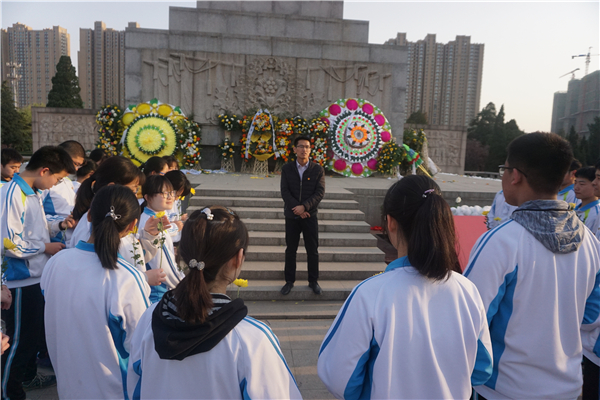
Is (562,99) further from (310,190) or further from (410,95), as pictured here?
(310,190)

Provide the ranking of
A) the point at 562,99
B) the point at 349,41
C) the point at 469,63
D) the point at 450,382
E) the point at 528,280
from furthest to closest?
the point at 469,63
the point at 562,99
the point at 349,41
the point at 528,280
the point at 450,382

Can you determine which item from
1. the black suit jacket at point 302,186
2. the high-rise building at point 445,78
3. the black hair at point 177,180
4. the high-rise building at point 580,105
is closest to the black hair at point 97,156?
the black hair at point 177,180

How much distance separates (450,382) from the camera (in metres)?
1.47

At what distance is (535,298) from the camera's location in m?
1.77

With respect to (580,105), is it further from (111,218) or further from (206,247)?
(206,247)

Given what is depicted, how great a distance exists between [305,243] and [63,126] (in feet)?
45.2

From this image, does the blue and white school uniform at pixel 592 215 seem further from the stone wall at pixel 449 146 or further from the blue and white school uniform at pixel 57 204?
the stone wall at pixel 449 146

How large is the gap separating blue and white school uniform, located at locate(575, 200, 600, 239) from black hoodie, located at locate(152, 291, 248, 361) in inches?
135

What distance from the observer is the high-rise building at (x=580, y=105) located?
31859 millimetres

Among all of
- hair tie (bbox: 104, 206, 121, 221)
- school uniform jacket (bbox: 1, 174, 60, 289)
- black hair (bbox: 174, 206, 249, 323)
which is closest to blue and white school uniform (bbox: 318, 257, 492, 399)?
black hair (bbox: 174, 206, 249, 323)

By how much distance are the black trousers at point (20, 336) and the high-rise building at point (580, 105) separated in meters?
36.2

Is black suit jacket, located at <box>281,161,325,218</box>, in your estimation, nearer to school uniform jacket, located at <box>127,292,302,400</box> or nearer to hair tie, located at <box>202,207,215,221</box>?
hair tie, located at <box>202,207,215,221</box>

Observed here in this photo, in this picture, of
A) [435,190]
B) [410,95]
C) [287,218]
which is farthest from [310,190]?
[410,95]

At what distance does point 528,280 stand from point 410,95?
6655cm
